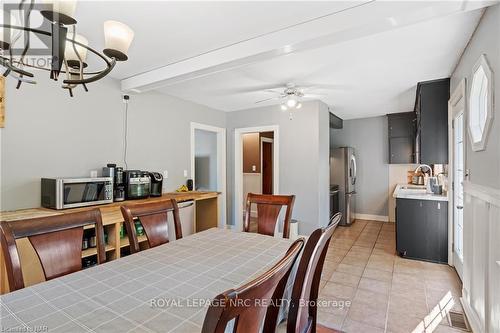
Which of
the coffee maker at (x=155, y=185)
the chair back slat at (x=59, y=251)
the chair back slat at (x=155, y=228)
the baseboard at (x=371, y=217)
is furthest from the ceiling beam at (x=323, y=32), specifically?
the baseboard at (x=371, y=217)

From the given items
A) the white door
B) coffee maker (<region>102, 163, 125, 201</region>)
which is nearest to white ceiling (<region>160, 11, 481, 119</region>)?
the white door

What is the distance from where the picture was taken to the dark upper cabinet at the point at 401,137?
16.2 ft

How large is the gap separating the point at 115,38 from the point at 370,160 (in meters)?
5.58

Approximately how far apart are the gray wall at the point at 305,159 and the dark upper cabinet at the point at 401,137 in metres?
1.78

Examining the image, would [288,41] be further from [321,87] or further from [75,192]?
[75,192]

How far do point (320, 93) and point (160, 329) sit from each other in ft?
11.4

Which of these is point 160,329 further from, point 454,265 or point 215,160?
point 215,160

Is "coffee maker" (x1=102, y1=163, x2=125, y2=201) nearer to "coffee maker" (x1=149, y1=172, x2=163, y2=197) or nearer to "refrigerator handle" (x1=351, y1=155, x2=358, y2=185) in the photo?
"coffee maker" (x1=149, y1=172, x2=163, y2=197)

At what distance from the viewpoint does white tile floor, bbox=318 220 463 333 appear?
200cm

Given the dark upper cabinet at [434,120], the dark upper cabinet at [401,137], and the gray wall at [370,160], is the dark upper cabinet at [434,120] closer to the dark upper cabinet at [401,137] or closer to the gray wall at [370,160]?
the dark upper cabinet at [401,137]

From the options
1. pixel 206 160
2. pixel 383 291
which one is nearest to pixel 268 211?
pixel 383 291

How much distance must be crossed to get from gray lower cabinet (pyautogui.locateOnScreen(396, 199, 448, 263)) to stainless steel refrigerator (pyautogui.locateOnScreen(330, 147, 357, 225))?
1.68 meters

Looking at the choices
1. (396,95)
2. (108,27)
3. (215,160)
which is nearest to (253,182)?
(215,160)

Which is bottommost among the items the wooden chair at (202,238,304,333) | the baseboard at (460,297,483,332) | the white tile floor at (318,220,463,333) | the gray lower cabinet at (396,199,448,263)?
the white tile floor at (318,220,463,333)
